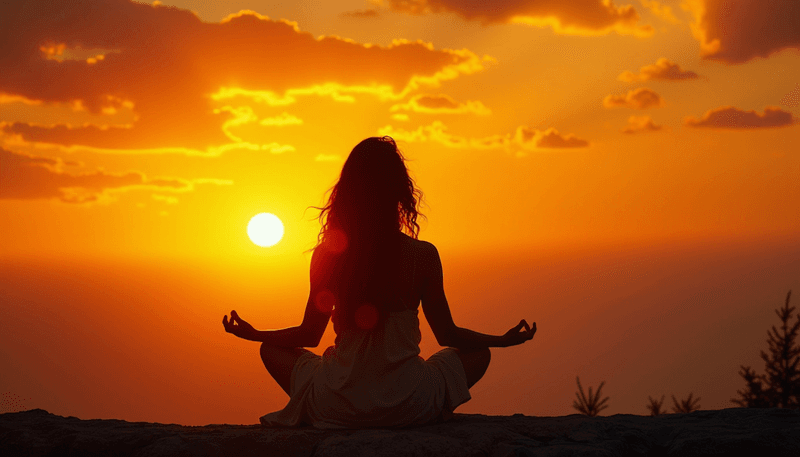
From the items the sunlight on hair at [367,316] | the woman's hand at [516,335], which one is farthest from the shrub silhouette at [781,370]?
the sunlight on hair at [367,316]

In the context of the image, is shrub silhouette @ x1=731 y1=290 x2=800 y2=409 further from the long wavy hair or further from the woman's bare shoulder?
the long wavy hair

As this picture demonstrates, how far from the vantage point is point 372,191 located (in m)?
5.00

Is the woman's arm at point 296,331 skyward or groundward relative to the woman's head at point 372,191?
groundward

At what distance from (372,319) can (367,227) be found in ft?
2.59

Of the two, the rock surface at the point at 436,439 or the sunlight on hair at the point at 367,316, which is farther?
the sunlight on hair at the point at 367,316

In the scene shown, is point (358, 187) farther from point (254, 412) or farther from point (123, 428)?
point (254, 412)

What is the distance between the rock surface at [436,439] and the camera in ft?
15.7

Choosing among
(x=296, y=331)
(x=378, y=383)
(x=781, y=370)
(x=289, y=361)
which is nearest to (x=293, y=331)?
(x=296, y=331)

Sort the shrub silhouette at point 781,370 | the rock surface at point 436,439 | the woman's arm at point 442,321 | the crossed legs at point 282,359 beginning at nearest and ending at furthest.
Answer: the rock surface at point 436,439, the woman's arm at point 442,321, the crossed legs at point 282,359, the shrub silhouette at point 781,370

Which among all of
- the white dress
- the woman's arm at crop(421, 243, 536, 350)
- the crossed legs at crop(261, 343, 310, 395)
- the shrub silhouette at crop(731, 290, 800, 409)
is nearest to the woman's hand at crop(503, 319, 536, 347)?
the woman's arm at crop(421, 243, 536, 350)

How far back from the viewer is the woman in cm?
507

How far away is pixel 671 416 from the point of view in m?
6.10

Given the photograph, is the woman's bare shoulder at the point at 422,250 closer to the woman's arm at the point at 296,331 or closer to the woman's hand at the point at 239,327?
the woman's arm at the point at 296,331

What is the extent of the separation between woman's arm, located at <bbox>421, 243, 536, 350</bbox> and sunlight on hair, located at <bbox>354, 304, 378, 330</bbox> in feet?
1.53
